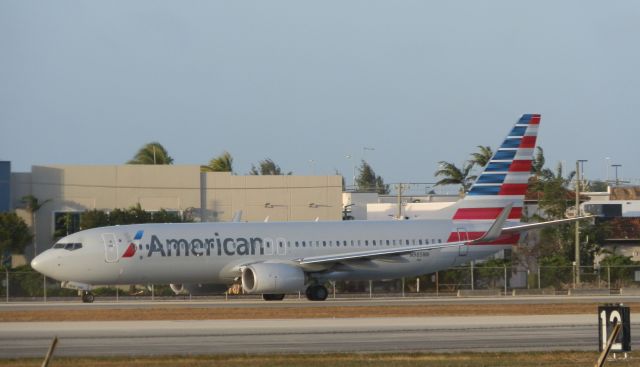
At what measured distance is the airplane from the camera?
44875 millimetres

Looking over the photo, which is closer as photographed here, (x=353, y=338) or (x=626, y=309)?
(x=626, y=309)

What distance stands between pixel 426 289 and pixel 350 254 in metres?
10.3

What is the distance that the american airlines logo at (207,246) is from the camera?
45.2 meters

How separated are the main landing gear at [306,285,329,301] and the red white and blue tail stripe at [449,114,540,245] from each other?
6.50 metres

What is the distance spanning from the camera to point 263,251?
4666 centimetres

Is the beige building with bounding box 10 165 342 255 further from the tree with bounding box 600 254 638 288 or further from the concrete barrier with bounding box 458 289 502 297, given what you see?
the tree with bounding box 600 254 638 288

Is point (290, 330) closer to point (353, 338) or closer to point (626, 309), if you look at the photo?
point (353, 338)

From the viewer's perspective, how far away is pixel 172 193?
7106 cm

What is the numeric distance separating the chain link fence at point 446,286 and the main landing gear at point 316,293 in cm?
360

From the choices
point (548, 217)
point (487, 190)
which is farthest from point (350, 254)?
point (548, 217)

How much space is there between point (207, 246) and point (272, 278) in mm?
2828

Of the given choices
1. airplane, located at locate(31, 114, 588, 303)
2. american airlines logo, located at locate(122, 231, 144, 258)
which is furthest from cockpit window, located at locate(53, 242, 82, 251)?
american airlines logo, located at locate(122, 231, 144, 258)

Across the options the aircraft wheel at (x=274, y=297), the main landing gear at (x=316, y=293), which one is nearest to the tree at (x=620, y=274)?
the main landing gear at (x=316, y=293)

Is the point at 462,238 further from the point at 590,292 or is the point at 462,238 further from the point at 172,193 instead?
the point at 172,193
